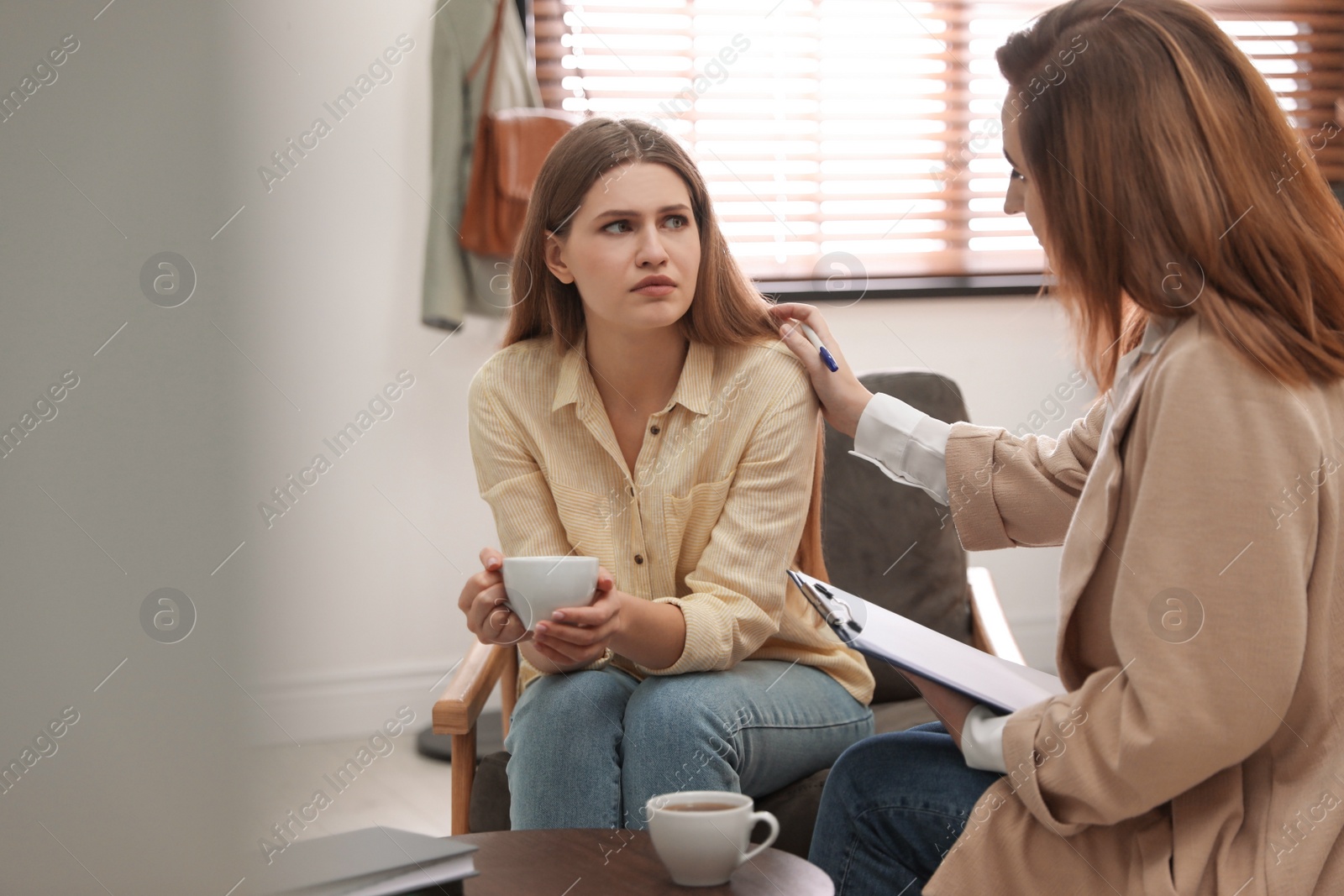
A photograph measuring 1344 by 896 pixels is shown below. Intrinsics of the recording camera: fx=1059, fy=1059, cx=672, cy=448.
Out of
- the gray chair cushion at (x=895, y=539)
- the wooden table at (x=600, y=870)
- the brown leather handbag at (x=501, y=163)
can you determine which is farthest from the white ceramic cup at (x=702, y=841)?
the brown leather handbag at (x=501, y=163)

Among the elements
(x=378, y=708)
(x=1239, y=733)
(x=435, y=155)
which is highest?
(x=435, y=155)

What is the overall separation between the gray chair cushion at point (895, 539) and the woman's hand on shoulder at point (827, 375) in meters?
0.33

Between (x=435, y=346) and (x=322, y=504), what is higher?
(x=435, y=346)

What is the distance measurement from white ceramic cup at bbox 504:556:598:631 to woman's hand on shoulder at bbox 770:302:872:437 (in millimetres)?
419

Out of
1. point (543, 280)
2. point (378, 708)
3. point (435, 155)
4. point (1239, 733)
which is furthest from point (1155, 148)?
point (378, 708)

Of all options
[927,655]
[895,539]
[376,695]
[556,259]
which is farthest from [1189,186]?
[376,695]

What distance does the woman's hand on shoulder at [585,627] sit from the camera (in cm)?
97

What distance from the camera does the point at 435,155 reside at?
221cm

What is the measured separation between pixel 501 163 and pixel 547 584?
1.42 meters

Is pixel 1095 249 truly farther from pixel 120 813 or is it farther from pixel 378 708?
pixel 378 708

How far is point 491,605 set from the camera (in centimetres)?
102

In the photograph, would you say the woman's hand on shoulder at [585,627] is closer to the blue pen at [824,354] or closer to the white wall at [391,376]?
the blue pen at [824,354]

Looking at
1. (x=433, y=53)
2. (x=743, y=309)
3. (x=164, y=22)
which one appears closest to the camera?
(x=164, y=22)

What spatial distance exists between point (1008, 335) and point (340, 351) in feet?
5.05
